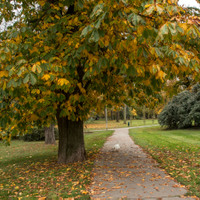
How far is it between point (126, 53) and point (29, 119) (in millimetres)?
3892

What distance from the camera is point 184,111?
806 inches

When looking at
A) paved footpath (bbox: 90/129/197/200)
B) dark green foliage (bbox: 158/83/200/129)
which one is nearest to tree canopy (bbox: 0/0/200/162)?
paved footpath (bbox: 90/129/197/200)

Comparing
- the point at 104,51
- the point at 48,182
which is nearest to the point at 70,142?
the point at 48,182

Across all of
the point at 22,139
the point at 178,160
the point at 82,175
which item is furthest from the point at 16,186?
the point at 22,139

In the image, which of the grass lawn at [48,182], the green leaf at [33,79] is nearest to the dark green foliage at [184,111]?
the grass lawn at [48,182]

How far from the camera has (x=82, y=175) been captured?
228 inches

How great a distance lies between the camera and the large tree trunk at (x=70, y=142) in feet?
24.3

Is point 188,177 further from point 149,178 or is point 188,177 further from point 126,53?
point 126,53

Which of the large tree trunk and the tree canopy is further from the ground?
the tree canopy

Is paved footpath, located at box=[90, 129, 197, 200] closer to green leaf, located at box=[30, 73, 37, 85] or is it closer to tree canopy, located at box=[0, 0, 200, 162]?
tree canopy, located at box=[0, 0, 200, 162]

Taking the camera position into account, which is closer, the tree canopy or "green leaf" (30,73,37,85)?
the tree canopy

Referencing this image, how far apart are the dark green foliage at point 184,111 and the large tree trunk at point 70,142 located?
1374 cm

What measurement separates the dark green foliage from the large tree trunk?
45.1 ft

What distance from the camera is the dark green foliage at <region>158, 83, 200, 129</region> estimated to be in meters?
18.7
